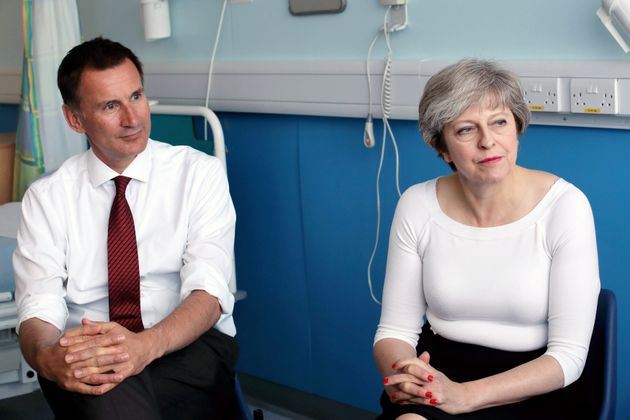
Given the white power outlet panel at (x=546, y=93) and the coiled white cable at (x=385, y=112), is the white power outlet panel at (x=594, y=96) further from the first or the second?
the coiled white cable at (x=385, y=112)

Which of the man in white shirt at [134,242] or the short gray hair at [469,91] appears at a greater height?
the short gray hair at [469,91]

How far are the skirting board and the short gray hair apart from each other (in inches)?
14.4

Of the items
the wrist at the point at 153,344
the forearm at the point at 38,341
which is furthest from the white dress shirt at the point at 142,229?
the wrist at the point at 153,344

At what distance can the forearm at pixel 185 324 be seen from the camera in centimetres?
204

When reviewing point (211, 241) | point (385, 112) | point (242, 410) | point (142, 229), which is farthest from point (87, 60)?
point (242, 410)

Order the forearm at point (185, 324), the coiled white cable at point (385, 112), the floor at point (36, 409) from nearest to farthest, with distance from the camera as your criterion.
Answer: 1. the forearm at point (185, 324)
2. the coiled white cable at point (385, 112)
3. the floor at point (36, 409)

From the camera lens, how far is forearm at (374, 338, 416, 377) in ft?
6.39

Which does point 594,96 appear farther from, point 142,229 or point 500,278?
point 142,229

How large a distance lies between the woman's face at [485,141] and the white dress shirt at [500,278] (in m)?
0.12

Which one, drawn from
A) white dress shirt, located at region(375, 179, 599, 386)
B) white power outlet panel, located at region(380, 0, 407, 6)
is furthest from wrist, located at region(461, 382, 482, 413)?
white power outlet panel, located at region(380, 0, 407, 6)

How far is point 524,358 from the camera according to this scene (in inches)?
73.9

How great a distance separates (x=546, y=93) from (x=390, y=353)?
78 cm

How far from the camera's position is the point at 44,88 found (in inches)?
127

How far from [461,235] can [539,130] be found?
54 centimetres
